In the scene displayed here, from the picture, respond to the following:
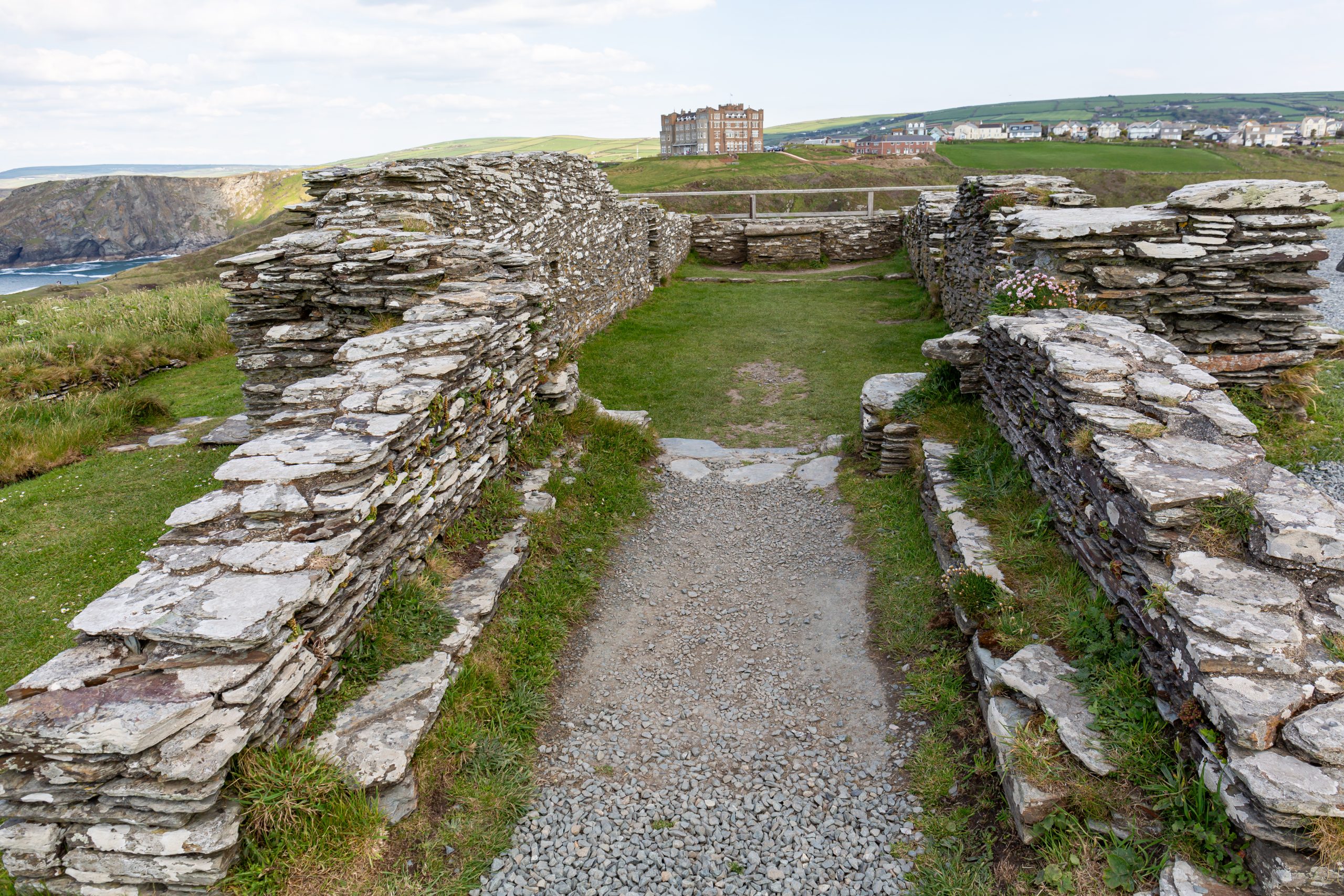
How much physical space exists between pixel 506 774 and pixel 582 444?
4.98m

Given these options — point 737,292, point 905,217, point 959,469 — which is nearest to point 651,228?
point 737,292

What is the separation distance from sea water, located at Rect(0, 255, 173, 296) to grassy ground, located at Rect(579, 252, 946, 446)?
47904 mm

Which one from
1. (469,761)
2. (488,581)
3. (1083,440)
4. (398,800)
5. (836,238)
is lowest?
(469,761)

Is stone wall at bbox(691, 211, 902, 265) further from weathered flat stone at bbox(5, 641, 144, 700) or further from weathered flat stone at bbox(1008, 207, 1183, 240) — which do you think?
weathered flat stone at bbox(5, 641, 144, 700)

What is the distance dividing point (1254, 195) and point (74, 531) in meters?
13.0

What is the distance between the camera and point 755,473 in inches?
372

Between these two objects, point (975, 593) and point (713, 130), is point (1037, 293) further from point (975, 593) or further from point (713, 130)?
point (713, 130)

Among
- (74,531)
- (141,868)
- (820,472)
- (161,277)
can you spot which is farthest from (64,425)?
(161,277)

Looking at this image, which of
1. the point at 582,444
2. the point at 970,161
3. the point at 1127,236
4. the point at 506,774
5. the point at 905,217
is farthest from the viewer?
the point at 970,161

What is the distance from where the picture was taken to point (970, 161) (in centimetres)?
5875

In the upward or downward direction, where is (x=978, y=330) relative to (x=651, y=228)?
downward

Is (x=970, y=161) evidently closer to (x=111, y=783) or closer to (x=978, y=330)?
(x=978, y=330)

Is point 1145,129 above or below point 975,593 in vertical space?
above

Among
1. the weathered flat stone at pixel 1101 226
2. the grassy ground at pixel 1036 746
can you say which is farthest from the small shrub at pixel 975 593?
the weathered flat stone at pixel 1101 226
